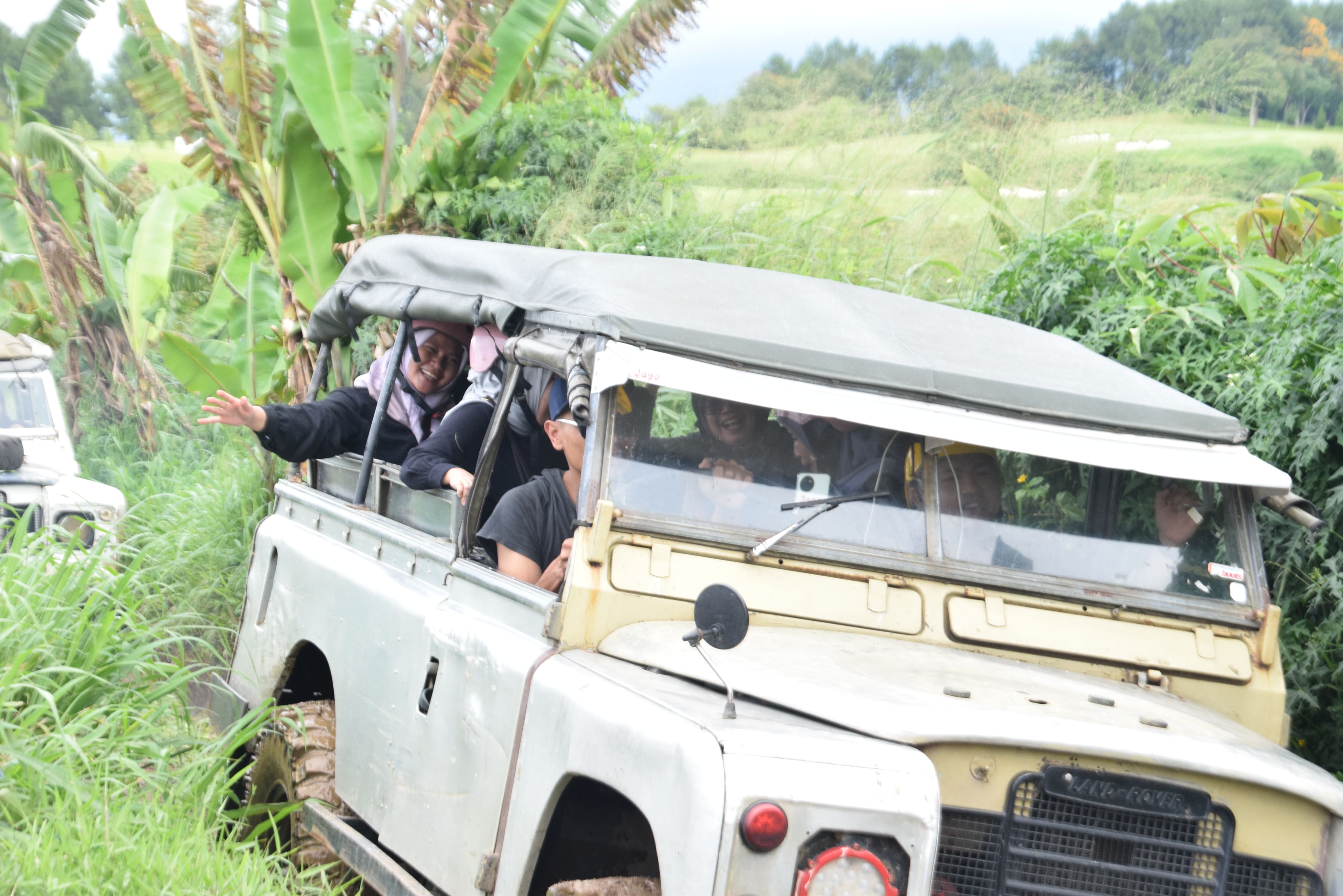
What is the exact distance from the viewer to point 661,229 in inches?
357

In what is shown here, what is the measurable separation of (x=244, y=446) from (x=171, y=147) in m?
32.6

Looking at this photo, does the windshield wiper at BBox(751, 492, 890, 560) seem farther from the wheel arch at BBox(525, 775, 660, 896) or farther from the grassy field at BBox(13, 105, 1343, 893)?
the grassy field at BBox(13, 105, 1343, 893)

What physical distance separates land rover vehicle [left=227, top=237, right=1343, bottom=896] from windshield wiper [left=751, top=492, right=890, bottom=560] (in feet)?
0.05

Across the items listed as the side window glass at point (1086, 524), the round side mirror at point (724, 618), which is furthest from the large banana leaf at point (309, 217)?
the round side mirror at point (724, 618)

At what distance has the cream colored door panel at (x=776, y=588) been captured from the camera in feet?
11.0

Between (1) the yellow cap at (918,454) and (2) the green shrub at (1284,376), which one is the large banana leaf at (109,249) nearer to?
(2) the green shrub at (1284,376)

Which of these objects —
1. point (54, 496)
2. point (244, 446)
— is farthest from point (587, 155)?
point (54, 496)

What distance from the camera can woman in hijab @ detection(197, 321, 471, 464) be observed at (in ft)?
16.9

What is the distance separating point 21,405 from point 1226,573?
8932 millimetres

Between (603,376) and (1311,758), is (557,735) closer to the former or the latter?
(603,376)

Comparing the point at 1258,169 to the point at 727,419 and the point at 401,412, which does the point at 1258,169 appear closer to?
the point at 401,412

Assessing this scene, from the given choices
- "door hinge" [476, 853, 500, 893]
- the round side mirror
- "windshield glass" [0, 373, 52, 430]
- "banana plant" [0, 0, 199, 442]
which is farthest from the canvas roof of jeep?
"banana plant" [0, 0, 199, 442]

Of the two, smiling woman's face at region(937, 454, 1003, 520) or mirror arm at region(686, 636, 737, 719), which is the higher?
smiling woman's face at region(937, 454, 1003, 520)

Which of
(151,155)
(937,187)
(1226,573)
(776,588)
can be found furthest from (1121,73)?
(151,155)
